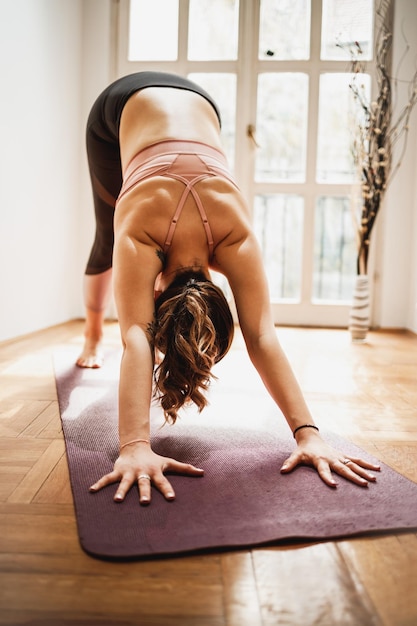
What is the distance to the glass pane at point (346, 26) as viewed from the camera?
13.9 feet

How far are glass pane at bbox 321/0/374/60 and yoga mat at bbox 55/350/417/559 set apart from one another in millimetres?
3431

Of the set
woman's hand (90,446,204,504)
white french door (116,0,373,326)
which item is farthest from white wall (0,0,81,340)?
woman's hand (90,446,204,504)

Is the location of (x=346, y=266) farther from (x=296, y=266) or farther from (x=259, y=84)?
(x=259, y=84)

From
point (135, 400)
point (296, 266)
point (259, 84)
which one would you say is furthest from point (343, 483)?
point (259, 84)

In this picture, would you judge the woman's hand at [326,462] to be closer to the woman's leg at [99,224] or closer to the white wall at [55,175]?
the woman's leg at [99,224]

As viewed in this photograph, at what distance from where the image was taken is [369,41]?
4242mm

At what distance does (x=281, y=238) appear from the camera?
452cm

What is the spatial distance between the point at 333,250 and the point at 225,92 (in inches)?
57.7

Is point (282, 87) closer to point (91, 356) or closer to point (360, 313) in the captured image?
point (360, 313)

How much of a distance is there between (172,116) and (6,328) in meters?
1.81

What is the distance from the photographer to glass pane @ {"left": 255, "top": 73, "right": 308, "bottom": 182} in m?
4.34

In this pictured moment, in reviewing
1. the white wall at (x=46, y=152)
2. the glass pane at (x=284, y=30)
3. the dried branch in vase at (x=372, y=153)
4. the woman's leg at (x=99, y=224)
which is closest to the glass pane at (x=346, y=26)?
the glass pane at (x=284, y=30)

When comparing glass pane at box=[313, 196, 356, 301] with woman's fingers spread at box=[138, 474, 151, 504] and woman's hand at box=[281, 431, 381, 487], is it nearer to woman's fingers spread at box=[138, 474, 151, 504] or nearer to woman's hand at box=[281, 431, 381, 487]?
woman's hand at box=[281, 431, 381, 487]

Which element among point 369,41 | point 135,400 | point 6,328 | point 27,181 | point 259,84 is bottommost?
point 6,328
